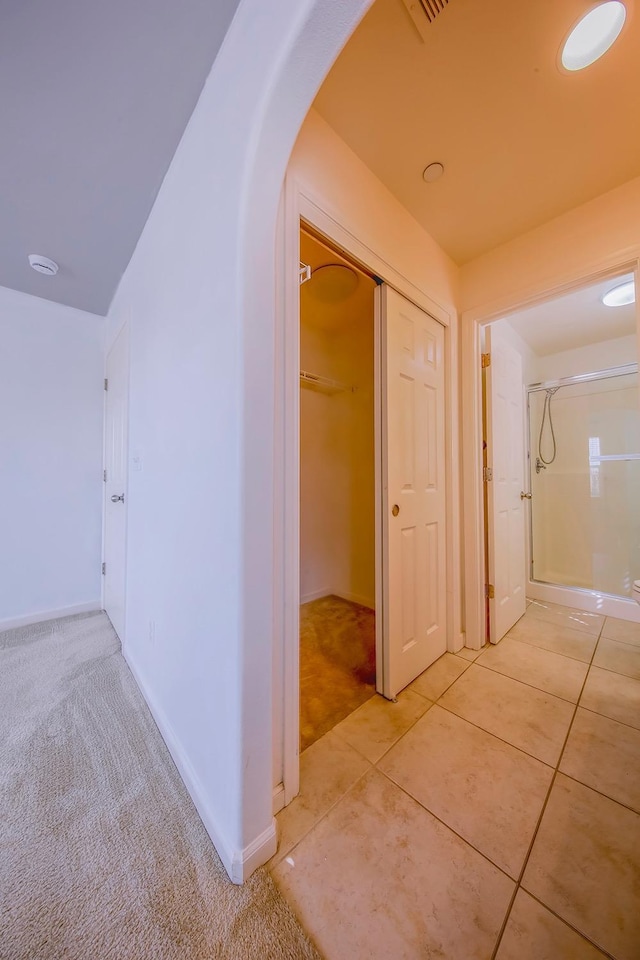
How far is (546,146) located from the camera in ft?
4.35

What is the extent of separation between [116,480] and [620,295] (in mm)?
3843

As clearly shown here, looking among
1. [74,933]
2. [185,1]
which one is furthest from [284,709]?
[185,1]

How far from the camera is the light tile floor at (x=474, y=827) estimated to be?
2.46 feet

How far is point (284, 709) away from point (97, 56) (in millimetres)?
2222

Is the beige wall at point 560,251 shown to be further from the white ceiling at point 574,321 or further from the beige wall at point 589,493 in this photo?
the beige wall at point 589,493

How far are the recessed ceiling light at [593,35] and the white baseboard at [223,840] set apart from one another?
2.64m

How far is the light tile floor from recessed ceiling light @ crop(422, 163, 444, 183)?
2.52 meters

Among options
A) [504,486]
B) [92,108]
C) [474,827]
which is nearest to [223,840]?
[474,827]

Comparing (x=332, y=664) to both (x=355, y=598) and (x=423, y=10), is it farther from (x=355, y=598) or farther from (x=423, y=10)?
(x=423, y=10)

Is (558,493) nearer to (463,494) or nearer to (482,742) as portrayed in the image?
(463,494)

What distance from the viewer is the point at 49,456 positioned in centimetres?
241

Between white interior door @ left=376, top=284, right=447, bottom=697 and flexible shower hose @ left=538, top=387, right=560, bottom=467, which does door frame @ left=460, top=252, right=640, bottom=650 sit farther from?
flexible shower hose @ left=538, top=387, right=560, bottom=467

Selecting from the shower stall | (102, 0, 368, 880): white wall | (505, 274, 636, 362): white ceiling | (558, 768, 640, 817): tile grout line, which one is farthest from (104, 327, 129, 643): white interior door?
the shower stall

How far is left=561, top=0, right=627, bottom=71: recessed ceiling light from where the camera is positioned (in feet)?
3.11
